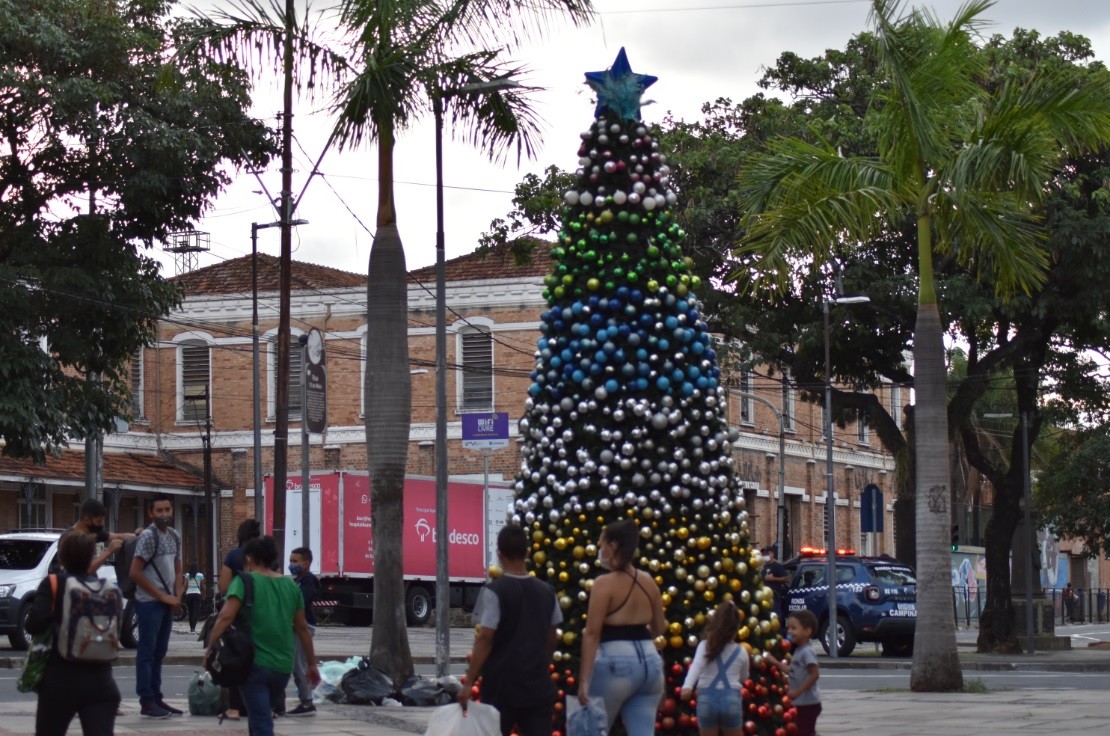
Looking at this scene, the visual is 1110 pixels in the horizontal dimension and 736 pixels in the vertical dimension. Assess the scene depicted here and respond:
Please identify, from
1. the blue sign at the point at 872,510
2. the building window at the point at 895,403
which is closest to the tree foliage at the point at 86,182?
the blue sign at the point at 872,510

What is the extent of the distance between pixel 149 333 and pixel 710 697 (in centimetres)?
2022

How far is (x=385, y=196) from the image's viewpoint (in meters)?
18.5

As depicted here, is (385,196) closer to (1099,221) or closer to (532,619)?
(532,619)

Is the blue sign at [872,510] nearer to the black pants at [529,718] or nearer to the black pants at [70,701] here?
the black pants at [529,718]

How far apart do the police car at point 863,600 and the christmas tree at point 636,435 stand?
1902cm

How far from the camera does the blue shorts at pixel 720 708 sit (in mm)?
10172

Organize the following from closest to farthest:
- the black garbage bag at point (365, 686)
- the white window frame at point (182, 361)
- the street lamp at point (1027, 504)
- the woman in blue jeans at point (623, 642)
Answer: the woman in blue jeans at point (623, 642) < the black garbage bag at point (365, 686) < the street lamp at point (1027, 504) < the white window frame at point (182, 361)

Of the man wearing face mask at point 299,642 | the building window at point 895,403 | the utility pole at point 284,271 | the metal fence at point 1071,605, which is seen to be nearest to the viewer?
the man wearing face mask at point 299,642

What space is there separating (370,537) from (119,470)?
10440 mm

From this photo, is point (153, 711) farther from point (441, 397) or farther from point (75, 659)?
point (441, 397)

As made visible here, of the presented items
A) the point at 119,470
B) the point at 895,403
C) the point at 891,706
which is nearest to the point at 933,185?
the point at 891,706

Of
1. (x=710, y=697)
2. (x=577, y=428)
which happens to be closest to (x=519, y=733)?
(x=710, y=697)

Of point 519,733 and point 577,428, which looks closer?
point 519,733

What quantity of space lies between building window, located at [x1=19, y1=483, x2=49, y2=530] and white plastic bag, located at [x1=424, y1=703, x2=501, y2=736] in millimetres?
35606
